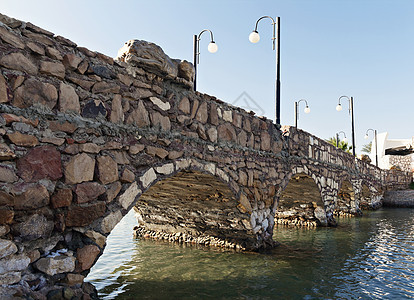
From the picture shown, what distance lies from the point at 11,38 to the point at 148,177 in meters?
1.95

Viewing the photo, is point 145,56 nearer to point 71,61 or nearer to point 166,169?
point 71,61

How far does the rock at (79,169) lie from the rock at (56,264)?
68 cm

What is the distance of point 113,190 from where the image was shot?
339cm

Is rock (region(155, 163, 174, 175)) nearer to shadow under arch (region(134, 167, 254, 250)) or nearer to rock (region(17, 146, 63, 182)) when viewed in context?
shadow under arch (region(134, 167, 254, 250))

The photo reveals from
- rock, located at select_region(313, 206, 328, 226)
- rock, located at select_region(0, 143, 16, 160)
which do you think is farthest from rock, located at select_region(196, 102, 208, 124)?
rock, located at select_region(313, 206, 328, 226)

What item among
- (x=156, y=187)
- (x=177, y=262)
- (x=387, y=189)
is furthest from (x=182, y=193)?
(x=387, y=189)

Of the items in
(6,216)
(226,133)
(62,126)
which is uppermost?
(226,133)

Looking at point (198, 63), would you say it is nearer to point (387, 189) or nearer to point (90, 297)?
point (90, 297)

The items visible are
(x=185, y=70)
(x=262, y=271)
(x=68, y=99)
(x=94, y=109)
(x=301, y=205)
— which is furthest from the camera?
(x=301, y=205)

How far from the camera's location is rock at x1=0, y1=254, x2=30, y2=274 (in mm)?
2463

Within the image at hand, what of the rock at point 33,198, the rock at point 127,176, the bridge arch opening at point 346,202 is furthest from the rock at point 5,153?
the bridge arch opening at point 346,202

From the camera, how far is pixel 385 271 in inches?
224

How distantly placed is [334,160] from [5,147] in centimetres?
1037

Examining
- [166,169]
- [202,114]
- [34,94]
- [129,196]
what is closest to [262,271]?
[166,169]
